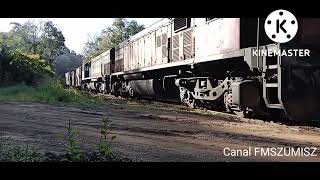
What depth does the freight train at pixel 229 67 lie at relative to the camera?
5367 millimetres

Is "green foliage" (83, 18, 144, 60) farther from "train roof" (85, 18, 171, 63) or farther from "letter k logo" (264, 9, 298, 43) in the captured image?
"letter k logo" (264, 9, 298, 43)

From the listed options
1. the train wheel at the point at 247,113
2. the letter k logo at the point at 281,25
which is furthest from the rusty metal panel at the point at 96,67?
the letter k logo at the point at 281,25

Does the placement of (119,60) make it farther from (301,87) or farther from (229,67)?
(301,87)

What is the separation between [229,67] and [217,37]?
0.58m

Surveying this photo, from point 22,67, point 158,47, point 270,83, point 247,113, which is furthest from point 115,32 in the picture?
point 270,83

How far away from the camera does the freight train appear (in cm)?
537

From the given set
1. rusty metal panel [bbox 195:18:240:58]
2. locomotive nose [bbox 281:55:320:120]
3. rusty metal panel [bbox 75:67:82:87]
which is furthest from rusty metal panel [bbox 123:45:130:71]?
rusty metal panel [bbox 75:67:82:87]

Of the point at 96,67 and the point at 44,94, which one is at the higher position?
the point at 96,67

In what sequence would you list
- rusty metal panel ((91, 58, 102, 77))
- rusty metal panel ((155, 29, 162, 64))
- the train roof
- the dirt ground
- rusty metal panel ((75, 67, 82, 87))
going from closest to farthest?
the dirt ground < the train roof < rusty metal panel ((155, 29, 162, 64)) < rusty metal panel ((91, 58, 102, 77)) < rusty metal panel ((75, 67, 82, 87))

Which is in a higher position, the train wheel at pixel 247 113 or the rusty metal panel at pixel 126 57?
the rusty metal panel at pixel 126 57

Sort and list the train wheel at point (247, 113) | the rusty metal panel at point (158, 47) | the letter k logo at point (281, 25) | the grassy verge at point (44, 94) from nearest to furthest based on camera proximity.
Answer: the letter k logo at point (281, 25), the train wheel at point (247, 113), the grassy verge at point (44, 94), the rusty metal panel at point (158, 47)

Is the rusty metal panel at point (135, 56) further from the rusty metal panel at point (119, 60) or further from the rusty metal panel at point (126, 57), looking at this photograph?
the rusty metal panel at point (119, 60)

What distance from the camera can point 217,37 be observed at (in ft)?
24.2

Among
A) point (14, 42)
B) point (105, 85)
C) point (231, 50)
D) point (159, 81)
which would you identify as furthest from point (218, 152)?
point (105, 85)
